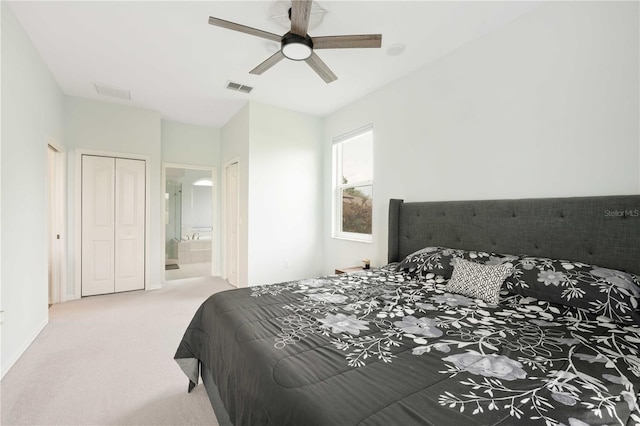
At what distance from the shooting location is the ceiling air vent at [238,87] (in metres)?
3.56

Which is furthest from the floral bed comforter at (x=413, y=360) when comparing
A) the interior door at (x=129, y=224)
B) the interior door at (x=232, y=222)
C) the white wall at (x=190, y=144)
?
the white wall at (x=190, y=144)

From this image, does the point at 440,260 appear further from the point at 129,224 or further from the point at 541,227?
the point at 129,224

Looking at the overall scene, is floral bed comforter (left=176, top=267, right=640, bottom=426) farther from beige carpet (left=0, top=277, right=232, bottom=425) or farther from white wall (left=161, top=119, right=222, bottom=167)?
white wall (left=161, top=119, right=222, bottom=167)

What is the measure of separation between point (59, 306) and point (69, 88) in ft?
9.43

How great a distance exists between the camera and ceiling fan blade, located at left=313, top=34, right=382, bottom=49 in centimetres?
205

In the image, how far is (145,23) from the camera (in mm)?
2424

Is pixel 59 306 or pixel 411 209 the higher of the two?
pixel 411 209

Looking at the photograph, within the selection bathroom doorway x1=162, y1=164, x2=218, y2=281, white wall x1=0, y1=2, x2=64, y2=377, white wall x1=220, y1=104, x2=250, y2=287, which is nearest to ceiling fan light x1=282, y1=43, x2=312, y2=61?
white wall x1=220, y1=104, x2=250, y2=287

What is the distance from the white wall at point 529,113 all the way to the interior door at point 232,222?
2.63 metres

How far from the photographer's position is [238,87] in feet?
11.9

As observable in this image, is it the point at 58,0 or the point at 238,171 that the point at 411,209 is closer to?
the point at 238,171

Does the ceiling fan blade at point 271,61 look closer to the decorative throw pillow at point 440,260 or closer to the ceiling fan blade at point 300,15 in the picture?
the ceiling fan blade at point 300,15

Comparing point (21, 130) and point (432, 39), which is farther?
point (432, 39)

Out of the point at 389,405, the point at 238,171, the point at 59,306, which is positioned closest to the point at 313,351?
the point at 389,405
